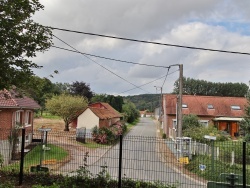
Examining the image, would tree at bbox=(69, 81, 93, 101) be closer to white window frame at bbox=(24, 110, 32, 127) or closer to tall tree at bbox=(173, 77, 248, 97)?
white window frame at bbox=(24, 110, 32, 127)

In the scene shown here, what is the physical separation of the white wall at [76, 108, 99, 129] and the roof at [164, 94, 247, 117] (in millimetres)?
10983

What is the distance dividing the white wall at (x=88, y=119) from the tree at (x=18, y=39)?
23.8 meters

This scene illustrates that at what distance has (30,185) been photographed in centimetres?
960

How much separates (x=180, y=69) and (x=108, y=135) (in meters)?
13.5

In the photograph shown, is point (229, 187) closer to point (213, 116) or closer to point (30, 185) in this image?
point (30, 185)

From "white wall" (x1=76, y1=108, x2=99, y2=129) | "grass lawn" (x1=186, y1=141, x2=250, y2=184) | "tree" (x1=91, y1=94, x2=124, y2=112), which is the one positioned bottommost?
"grass lawn" (x1=186, y1=141, x2=250, y2=184)

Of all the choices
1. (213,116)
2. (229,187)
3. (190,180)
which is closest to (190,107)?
(213,116)

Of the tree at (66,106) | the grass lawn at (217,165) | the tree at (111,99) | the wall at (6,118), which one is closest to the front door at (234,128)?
the tree at (66,106)

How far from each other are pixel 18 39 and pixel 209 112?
36.4 meters

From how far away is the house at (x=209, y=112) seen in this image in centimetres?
3997

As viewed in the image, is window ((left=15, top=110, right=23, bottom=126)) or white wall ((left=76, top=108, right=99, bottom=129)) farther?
white wall ((left=76, top=108, right=99, bottom=129))

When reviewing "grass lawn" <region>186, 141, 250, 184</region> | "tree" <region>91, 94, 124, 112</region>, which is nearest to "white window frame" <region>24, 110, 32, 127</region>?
"grass lawn" <region>186, 141, 250, 184</region>

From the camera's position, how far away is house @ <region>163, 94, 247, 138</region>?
40.0m

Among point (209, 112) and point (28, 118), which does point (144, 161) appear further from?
point (209, 112)
